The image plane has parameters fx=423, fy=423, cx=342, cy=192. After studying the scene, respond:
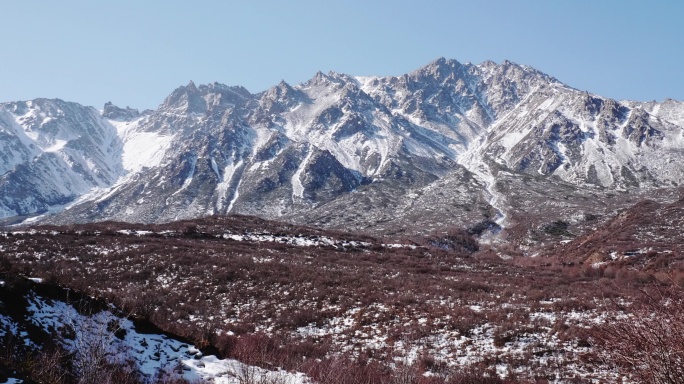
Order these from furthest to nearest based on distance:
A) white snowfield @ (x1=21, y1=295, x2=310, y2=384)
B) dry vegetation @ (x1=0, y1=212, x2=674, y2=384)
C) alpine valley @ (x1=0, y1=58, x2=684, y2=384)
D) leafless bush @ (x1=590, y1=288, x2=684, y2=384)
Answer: dry vegetation @ (x1=0, y1=212, x2=674, y2=384)
white snowfield @ (x1=21, y1=295, x2=310, y2=384)
alpine valley @ (x1=0, y1=58, x2=684, y2=384)
leafless bush @ (x1=590, y1=288, x2=684, y2=384)

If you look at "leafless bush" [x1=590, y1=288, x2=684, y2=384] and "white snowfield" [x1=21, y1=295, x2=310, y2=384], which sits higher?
"leafless bush" [x1=590, y1=288, x2=684, y2=384]

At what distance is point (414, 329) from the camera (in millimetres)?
17297

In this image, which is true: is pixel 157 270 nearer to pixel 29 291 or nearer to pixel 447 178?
pixel 29 291

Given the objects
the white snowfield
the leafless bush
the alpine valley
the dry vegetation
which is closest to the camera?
the leafless bush

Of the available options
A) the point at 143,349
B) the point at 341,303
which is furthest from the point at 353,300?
the point at 143,349

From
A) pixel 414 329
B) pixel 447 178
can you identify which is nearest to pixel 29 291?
pixel 414 329

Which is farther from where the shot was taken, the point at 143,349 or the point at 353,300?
the point at 353,300

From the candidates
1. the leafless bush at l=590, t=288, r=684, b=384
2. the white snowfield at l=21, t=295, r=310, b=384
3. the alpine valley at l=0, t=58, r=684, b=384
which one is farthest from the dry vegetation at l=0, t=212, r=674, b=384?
the white snowfield at l=21, t=295, r=310, b=384

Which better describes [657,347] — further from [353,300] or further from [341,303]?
[353,300]

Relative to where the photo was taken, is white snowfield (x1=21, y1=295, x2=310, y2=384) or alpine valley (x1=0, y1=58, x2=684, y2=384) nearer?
alpine valley (x1=0, y1=58, x2=684, y2=384)

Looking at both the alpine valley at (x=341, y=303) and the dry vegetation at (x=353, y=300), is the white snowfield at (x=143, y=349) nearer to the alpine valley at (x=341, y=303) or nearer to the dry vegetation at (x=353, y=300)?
the alpine valley at (x=341, y=303)

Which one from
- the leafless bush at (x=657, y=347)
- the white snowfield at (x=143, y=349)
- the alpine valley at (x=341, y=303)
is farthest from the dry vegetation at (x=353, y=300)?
the white snowfield at (x=143, y=349)

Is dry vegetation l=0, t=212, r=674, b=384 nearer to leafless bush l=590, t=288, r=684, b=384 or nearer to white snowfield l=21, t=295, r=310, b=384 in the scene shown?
leafless bush l=590, t=288, r=684, b=384

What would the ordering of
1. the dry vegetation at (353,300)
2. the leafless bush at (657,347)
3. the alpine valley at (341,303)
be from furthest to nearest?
the dry vegetation at (353,300)
the alpine valley at (341,303)
the leafless bush at (657,347)
